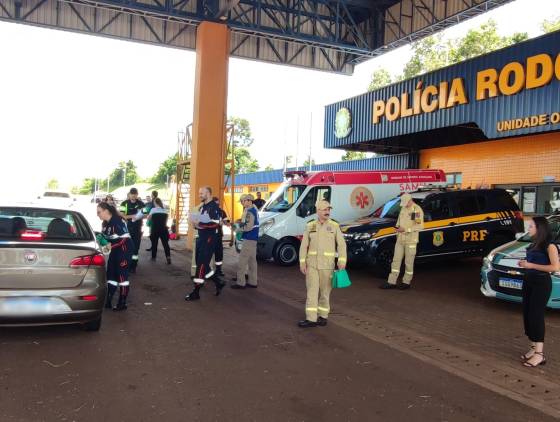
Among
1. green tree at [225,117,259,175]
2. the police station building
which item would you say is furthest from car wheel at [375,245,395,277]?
green tree at [225,117,259,175]

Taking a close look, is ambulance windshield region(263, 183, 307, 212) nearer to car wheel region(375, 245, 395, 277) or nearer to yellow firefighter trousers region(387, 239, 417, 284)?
car wheel region(375, 245, 395, 277)

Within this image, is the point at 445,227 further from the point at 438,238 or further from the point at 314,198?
the point at 314,198

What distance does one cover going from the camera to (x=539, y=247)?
506 cm

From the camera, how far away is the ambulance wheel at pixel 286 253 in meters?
12.1

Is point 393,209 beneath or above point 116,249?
above

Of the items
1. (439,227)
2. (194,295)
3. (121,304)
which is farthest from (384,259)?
(121,304)

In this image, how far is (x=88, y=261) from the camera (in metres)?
5.32

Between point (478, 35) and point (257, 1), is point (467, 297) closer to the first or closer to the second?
point (257, 1)

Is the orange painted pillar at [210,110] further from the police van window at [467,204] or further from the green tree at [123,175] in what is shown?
the green tree at [123,175]

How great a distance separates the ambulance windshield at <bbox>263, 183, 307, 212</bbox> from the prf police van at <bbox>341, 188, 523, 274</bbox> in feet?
6.41

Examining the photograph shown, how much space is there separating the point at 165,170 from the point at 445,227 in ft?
257

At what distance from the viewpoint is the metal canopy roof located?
583 inches

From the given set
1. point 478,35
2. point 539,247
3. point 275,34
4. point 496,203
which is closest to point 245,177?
point 478,35

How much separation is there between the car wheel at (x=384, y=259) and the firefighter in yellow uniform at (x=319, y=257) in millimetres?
4210
